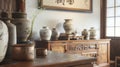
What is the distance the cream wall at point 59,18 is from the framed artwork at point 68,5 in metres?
0.10

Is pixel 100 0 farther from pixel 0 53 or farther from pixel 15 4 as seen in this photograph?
pixel 0 53

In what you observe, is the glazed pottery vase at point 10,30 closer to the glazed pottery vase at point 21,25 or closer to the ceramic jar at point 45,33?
the glazed pottery vase at point 21,25

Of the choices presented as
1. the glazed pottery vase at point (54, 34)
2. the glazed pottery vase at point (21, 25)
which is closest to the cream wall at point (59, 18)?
the glazed pottery vase at point (54, 34)

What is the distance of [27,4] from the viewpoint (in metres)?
3.74

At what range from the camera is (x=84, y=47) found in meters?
4.10

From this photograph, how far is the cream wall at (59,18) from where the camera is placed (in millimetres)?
3828

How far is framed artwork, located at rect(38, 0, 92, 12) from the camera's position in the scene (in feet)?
12.9

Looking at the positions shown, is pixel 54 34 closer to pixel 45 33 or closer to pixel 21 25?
pixel 45 33

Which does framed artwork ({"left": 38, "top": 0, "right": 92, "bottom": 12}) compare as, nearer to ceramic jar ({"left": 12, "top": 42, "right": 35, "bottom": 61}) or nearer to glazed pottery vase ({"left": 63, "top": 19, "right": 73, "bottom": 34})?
glazed pottery vase ({"left": 63, "top": 19, "right": 73, "bottom": 34})

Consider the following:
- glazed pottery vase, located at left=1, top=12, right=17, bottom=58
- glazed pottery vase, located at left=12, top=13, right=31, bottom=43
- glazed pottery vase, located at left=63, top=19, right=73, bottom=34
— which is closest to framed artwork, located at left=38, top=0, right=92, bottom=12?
glazed pottery vase, located at left=63, top=19, right=73, bottom=34

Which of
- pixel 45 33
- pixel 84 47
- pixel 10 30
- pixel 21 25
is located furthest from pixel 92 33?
pixel 10 30

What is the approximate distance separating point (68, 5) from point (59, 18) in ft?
1.20

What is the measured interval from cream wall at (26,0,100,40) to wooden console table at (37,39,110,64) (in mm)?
459

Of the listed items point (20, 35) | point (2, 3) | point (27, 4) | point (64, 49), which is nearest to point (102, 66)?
point (64, 49)
